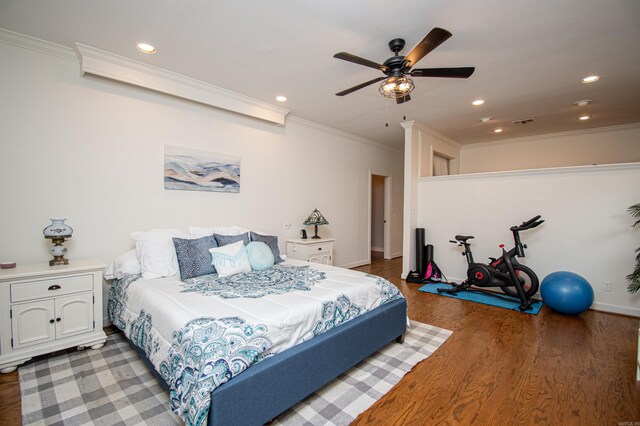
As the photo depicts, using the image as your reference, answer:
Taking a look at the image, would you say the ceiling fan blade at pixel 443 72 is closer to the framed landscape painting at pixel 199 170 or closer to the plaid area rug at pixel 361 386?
the plaid area rug at pixel 361 386

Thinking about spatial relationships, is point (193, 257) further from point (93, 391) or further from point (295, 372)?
point (295, 372)

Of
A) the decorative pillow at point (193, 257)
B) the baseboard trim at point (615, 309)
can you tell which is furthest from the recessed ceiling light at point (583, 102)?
the decorative pillow at point (193, 257)

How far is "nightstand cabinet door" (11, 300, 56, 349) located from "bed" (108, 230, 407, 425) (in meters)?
0.46

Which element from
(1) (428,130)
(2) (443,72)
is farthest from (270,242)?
(1) (428,130)

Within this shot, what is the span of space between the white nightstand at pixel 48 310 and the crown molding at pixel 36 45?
1.93 m

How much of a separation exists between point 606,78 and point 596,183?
127 cm

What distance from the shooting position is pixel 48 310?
7.52 feet

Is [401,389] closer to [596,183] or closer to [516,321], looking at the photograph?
[516,321]

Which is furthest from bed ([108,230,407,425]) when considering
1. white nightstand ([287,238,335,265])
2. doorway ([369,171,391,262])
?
doorway ([369,171,391,262])

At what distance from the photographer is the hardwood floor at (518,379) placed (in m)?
1.74

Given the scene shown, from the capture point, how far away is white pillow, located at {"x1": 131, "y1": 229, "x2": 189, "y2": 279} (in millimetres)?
2699

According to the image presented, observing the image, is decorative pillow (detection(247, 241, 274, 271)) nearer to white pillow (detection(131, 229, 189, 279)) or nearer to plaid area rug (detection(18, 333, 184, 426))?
white pillow (detection(131, 229, 189, 279))

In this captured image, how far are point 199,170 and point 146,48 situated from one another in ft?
4.40

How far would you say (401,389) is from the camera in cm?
200
